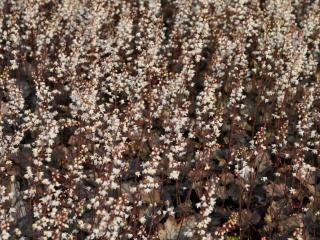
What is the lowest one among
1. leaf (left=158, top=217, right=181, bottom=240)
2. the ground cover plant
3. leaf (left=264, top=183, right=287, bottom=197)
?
leaf (left=158, top=217, right=181, bottom=240)

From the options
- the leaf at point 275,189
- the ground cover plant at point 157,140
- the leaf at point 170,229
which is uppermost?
the ground cover plant at point 157,140

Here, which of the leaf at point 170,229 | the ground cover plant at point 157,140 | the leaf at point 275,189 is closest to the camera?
the ground cover plant at point 157,140

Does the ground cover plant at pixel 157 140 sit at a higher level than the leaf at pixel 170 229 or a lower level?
higher

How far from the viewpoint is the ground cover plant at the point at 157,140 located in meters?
6.32

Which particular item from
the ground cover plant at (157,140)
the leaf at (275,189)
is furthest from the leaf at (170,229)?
the leaf at (275,189)

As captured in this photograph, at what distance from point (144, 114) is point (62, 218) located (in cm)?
354

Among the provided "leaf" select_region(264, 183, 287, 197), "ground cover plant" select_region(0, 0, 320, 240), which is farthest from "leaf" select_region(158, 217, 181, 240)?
"leaf" select_region(264, 183, 287, 197)

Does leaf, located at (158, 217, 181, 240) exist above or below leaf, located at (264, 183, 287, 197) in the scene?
below

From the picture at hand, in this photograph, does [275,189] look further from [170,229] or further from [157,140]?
[157,140]

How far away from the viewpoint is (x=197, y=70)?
957cm

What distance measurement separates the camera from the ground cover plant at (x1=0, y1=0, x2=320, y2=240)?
632 cm

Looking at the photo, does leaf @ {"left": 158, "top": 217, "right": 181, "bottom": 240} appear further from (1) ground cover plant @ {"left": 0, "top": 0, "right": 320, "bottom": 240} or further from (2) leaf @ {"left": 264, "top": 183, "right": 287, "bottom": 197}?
(2) leaf @ {"left": 264, "top": 183, "right": 287, "bottom": 197}

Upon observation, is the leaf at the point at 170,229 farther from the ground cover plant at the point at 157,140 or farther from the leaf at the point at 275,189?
the leaf at the point at 275,189

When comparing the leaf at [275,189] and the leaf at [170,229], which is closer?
the leaf at [170,229]
